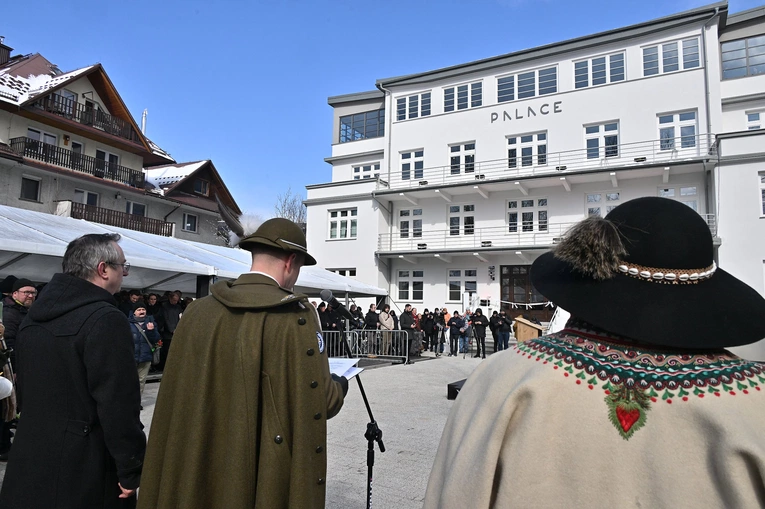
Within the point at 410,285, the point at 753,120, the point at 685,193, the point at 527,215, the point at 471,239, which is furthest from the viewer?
the point at 410,285

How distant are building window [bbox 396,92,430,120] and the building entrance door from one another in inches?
412

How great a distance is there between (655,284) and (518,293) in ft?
84.0

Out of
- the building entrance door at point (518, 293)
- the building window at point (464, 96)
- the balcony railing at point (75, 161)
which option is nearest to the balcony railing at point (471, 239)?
the building entrance door at point (518, 293)

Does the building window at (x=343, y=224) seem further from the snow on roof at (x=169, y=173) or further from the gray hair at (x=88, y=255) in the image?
the gray hair at (x=88, y=255)

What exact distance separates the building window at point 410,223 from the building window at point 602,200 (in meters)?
8.90

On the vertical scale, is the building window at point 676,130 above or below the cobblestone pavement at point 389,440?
above

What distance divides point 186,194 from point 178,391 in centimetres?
3385

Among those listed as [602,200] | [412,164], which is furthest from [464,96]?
[602,200]

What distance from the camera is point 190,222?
110 ft

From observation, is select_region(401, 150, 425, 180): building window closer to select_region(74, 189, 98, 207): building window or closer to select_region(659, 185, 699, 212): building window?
select_region(659, 185, 699, 212): building window

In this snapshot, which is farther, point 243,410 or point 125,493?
point 125,493

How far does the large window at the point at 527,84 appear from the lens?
26.5 metres

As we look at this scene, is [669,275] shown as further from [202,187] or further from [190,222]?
[202,187]

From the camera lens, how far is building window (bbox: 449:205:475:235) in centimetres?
2775
